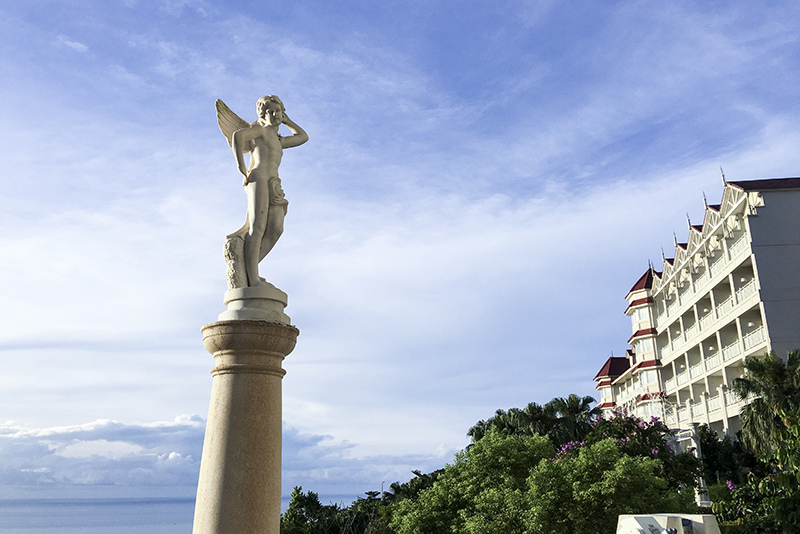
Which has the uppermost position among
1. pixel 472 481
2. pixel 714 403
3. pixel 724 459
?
pixel 714 403

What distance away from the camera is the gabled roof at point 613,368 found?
73750mm

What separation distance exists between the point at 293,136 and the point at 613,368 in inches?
2831

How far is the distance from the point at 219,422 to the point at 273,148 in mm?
3137

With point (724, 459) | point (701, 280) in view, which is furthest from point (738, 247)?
point (724, 459)

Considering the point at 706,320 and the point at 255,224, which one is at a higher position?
the point at 706,320

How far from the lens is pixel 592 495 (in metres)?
19.4

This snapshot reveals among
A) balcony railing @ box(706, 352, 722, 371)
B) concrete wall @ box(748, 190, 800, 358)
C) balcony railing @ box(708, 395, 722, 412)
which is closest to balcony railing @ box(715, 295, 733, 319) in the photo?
balcony railing @ box(706, 352, 722, 371)

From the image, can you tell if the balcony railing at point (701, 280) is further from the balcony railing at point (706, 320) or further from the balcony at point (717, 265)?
the balcony railing at point (706, 320)

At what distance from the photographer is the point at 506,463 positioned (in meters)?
23.3

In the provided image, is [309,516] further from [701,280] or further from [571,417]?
[701,280]

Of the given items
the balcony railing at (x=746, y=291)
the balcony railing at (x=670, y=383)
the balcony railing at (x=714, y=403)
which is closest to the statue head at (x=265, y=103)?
the balcony railing at (x=746, y=291)

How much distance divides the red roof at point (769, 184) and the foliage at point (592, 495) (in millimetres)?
28037

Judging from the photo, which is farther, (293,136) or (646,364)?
(646,364)

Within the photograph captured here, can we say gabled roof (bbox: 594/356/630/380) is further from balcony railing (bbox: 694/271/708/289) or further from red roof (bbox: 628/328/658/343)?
balcony railing (bbox: 694/271/708/289)
